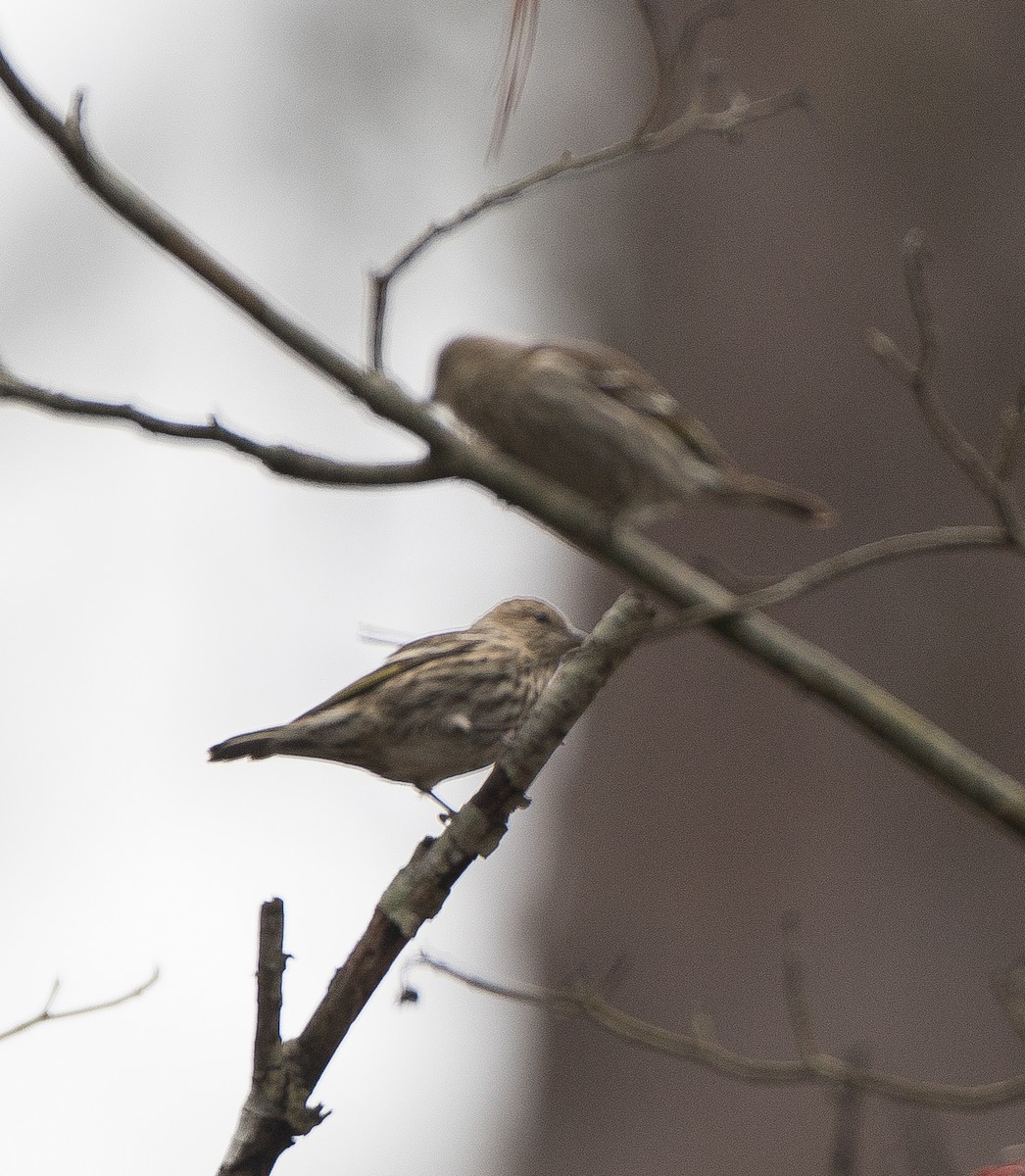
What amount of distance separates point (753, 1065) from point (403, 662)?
8.27 feet

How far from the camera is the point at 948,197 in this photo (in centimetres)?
776

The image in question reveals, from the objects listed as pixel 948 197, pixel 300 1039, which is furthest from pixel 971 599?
pixel 300 1039

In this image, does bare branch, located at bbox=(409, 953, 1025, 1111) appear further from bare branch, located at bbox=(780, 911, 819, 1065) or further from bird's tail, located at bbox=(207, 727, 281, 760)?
bird's tail, located at bbox=(207, 727, 281, 760)

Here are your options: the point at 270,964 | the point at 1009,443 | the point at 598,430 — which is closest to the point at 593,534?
the point at 1009,443

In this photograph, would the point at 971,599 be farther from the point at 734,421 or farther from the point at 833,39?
the point at 833,39

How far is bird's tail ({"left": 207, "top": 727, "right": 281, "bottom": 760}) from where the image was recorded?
4.97 m

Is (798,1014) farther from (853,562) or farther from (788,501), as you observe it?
(853,562)

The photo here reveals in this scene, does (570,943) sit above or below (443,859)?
above

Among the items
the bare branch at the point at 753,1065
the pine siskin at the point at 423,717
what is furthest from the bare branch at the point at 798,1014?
the pine siskin at the point at 423,717

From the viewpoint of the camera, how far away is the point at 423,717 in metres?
5.39

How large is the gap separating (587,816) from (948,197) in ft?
11.3

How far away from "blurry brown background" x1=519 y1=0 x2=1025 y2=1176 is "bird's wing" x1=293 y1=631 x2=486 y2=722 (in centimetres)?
163

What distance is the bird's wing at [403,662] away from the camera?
5445 millimetres

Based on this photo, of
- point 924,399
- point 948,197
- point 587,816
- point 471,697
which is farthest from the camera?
point 587,816
